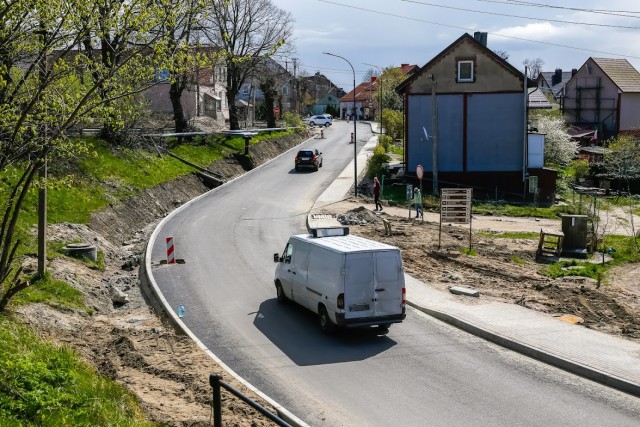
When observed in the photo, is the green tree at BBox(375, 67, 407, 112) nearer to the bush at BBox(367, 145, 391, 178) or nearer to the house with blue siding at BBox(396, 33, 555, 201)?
the bush at BBox(367, 145, 391, 178)

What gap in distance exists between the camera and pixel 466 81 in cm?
4409

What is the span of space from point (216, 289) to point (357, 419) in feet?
33.3

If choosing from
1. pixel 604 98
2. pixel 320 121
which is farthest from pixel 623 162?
pixel 320 121

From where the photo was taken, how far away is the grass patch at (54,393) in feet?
27.6

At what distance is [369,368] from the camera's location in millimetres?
14008

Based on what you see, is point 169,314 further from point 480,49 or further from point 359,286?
point 480,49

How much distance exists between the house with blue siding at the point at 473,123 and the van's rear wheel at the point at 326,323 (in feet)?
93.4

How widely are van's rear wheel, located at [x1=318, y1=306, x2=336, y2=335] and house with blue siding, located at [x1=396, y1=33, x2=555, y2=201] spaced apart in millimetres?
28457

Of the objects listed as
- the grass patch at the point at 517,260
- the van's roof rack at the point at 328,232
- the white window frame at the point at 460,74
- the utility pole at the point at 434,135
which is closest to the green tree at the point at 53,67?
the van's roof rack at the point at 328,232

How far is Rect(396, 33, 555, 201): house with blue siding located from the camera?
43906 mm

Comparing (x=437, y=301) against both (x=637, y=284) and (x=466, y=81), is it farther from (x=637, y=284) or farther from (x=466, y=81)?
(x=466, y=81)

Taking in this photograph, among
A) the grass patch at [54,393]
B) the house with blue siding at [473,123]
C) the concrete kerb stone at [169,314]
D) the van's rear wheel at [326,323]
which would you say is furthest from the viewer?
the house with blue siding at [473,123]

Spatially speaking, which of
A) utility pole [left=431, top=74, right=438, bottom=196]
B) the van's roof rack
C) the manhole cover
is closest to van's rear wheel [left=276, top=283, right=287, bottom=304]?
the van's roof rack

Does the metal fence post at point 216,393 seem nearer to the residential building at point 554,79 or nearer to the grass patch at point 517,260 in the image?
the grass patch at point 517,260
